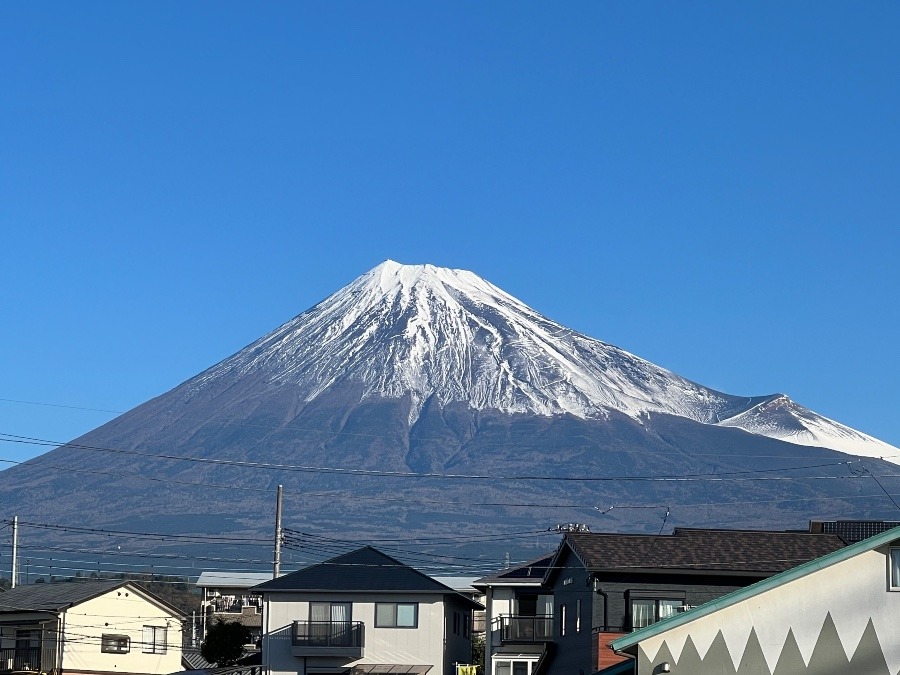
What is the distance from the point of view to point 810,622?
54.7 feet

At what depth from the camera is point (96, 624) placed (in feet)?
177

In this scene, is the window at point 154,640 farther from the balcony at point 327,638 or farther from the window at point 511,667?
the window at point 511,667

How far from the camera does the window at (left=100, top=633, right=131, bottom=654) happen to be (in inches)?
2119

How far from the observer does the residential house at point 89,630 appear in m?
52.1

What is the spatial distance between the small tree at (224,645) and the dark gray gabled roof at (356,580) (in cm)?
544

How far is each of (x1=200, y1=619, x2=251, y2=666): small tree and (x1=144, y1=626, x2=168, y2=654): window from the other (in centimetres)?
158

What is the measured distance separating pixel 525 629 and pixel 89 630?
16.4 m

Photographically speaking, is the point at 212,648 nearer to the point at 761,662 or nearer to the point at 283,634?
the point at 283,634

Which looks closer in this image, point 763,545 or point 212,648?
point 763,545

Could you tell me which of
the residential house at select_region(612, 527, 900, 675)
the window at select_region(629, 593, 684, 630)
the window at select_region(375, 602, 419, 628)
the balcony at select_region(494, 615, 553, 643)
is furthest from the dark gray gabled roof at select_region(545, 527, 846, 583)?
the residential house at select_region(612, 527, 900, 675)

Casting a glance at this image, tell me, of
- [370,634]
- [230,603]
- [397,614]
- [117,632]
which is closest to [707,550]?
[397,614]

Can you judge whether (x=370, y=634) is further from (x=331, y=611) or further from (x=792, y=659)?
(x=792, y=659)

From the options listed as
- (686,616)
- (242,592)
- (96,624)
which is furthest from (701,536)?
(242,592)

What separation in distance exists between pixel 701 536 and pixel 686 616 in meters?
21.6
